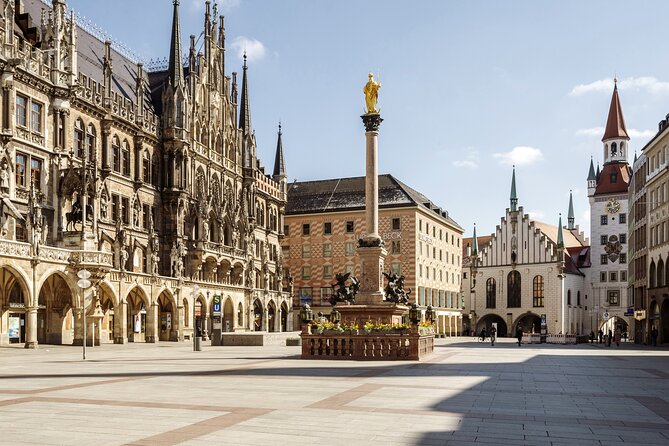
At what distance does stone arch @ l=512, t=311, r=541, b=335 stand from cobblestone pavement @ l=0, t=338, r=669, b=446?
84951mm

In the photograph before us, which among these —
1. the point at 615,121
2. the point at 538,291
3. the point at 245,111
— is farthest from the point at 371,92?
the point at 615,121

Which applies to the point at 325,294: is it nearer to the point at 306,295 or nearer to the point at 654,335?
the point at 306,295

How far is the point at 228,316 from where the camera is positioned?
72312 mm

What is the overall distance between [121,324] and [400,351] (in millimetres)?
25423

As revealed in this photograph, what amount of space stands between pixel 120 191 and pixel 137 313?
9192mm

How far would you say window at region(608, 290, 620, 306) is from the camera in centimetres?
11375

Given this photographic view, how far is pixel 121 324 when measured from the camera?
5031 centimetres

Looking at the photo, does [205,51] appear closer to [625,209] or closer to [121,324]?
[121,324]

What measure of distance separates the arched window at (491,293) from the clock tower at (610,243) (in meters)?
16.2

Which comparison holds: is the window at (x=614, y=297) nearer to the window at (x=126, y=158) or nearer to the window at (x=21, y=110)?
the window at (x=126, y=158)

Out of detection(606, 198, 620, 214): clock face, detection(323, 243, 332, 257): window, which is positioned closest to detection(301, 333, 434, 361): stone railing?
detection(323, 243, 332, 257): window

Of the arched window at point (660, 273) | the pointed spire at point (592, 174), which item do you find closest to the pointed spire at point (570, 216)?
the pointed spire at point (592, 174)

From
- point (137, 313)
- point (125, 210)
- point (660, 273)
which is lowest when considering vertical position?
point (137, 313)

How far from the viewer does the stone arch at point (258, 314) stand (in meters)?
78.6
